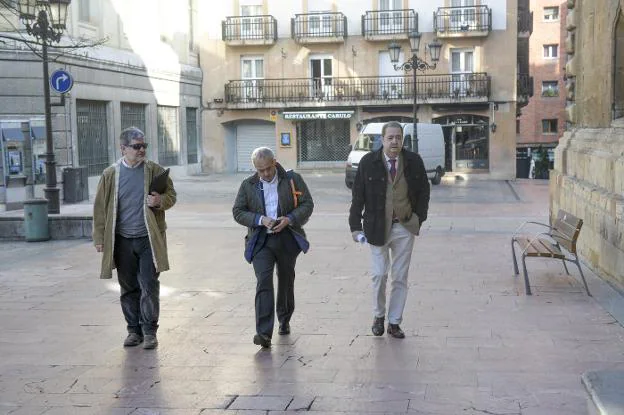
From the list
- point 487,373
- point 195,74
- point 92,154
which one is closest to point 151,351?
point 487,373

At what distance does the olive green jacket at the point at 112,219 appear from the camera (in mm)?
6477

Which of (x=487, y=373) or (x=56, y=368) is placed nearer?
(x=487, y=373)

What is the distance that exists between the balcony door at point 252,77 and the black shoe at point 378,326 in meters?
30.1

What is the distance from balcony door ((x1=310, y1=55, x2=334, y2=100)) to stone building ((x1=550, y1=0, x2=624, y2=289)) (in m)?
23.4

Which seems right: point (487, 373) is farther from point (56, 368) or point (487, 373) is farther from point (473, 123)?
point (473, 123)

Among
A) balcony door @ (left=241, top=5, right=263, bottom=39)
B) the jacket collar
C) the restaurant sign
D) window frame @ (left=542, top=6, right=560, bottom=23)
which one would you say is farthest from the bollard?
window frame @ (left=542, top=6, right=560, bottom=23)

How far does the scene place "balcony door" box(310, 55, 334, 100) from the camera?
35.8 m

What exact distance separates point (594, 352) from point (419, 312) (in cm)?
193

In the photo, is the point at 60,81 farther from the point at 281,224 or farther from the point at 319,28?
the point at 319,28

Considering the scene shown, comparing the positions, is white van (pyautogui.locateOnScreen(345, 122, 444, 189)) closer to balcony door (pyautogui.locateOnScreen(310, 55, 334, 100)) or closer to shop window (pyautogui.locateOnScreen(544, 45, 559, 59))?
balcony door (pyautogui.locateOnScreen(310, 55, 334, 100))

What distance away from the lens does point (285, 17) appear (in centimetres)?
3594

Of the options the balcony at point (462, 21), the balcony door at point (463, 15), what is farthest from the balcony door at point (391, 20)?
the balcony door at point (463, 15)

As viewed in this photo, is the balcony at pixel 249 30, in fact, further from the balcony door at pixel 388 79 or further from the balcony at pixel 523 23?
the balcony at pixel 523 23

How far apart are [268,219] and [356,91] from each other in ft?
97.5
